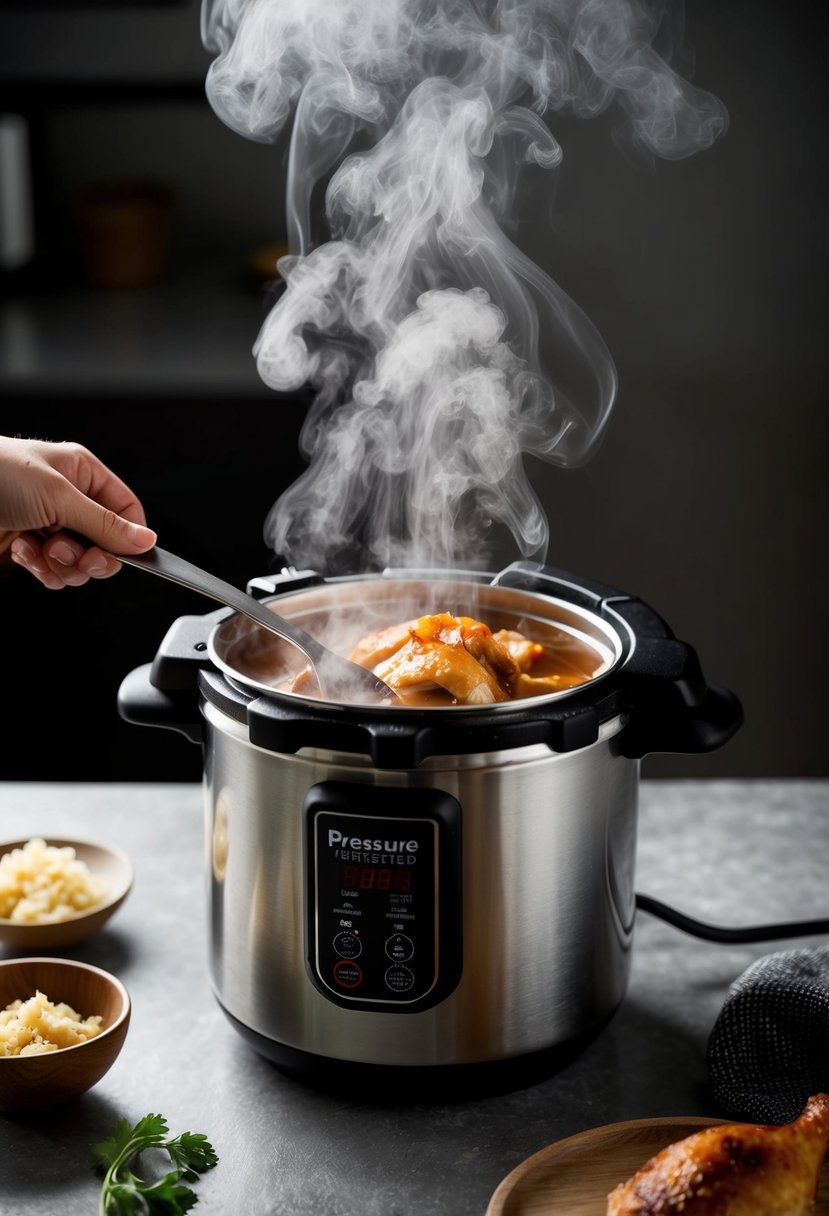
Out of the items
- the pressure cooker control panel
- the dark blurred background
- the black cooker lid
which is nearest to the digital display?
the pressure cooker control panel

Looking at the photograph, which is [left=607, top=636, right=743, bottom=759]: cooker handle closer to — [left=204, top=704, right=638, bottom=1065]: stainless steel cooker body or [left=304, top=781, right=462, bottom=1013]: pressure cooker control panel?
[left=204, top=704, right=638, bottom=1065]: stainless steel cooker body

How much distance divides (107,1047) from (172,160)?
2858 mm

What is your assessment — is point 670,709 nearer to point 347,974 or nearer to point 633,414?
point 347,974

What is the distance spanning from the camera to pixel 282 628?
123 cm

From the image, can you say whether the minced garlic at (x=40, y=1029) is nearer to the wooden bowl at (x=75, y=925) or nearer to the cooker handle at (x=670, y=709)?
the wooden bowl at (x=75, y=925)

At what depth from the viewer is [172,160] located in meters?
3.48

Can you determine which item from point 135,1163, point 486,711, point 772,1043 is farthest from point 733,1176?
point 135,1163

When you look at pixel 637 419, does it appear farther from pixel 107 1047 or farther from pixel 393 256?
pixel 107 1047

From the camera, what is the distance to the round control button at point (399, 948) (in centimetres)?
108

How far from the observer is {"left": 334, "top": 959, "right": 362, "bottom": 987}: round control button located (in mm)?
1097

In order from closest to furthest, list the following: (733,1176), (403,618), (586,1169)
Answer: (733,1176) → (586,1169) → (403,618)

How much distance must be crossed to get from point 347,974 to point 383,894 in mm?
83

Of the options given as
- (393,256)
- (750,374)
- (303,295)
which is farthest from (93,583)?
(750,374)

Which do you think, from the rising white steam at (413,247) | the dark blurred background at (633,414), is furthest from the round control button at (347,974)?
the dark blurred background at (633,414)
